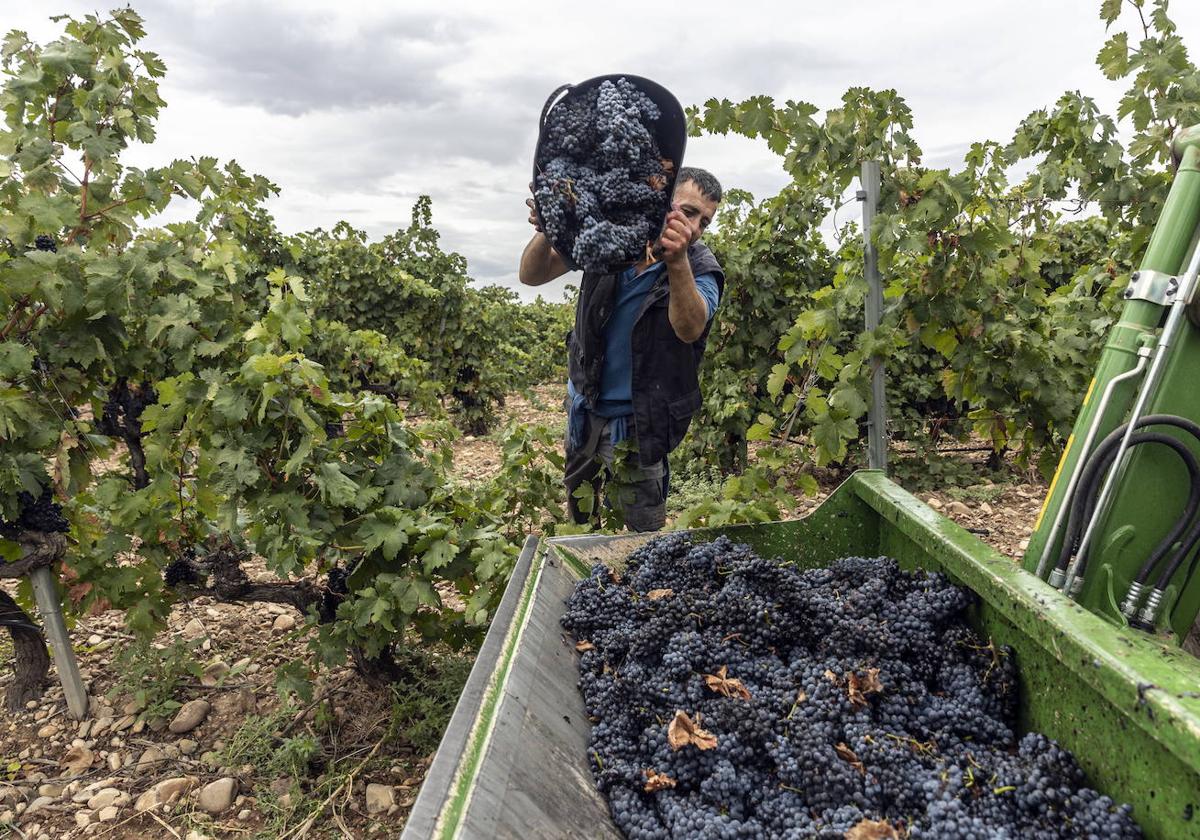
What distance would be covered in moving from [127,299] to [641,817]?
7.42 feet

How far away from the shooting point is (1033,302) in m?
3.19

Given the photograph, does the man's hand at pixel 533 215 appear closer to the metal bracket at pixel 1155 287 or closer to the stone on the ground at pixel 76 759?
the metal bracket at pixel 1155 287

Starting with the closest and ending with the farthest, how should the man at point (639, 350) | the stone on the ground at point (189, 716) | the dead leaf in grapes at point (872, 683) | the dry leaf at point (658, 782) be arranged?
the dry leaf at point (658, 782) < the dead leaf in grapes at point (872, 683) < the man at point (639, 350) < the stone on the ground at point (189, 716)

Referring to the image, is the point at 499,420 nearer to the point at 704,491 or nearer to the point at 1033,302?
the point at 704,491

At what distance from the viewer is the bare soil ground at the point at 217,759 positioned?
229 cm

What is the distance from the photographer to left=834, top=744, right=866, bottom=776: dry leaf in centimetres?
132

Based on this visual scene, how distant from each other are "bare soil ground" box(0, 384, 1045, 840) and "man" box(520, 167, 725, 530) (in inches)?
42.1

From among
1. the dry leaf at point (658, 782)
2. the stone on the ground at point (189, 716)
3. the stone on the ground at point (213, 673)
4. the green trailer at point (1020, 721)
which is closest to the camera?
the green trailer at point (1020, 721)

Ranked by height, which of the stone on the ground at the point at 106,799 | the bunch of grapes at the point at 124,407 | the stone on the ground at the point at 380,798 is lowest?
the stone on the ground at the point at 106,799

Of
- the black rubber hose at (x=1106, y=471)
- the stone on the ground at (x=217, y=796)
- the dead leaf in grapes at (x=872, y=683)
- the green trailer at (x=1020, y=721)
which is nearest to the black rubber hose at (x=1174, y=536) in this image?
the black rubber hose at (x=1106, y=471)

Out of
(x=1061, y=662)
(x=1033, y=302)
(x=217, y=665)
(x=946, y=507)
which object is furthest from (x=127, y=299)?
(x=946, y=507)

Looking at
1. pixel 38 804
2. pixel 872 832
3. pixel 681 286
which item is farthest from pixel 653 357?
pixel 38 804

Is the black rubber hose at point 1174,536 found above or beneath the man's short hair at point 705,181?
beneath

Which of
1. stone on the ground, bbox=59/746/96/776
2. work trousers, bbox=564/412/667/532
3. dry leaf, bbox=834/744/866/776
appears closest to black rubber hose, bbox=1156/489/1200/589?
dry leaf, bbox=834/744/866/776
